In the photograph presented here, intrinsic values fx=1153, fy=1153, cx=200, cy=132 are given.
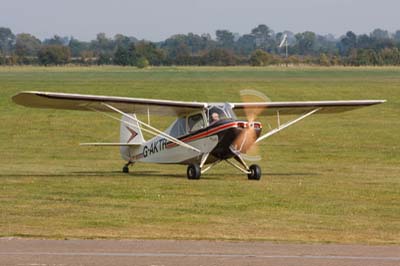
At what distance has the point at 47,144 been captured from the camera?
37.5m

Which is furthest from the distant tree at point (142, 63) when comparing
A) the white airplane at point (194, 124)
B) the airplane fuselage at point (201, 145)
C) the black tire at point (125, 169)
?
the airplane fuselage at point (201, 145)

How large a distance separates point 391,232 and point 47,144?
23199mm

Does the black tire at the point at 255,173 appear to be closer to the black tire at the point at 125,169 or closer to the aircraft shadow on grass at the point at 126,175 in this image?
the aircraft shadow on grass at the point at 126,175

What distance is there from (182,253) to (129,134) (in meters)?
13.8

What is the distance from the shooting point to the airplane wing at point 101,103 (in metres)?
22.7

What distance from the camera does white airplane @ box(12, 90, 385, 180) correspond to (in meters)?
23.0

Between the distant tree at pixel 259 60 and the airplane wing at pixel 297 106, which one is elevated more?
the airplane wing at pixel 297 106

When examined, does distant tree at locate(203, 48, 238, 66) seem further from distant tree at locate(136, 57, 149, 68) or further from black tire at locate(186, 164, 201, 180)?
black tire at locate(186, 164, 201, 180)

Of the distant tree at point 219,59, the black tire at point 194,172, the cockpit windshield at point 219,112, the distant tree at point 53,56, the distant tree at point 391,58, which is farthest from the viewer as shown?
the distant tree at point 219,59

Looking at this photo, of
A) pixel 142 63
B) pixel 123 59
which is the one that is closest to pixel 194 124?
pixel 142 63

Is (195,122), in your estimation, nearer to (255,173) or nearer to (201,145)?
(201,145)

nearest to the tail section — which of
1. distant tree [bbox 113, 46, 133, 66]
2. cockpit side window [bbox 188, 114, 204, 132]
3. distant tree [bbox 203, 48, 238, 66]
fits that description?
cockpit side window [bbox 188, 114, 204, 132]

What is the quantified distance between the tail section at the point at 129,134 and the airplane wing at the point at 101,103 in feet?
4.33

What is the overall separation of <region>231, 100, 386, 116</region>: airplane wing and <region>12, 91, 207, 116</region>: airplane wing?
1.23 m
